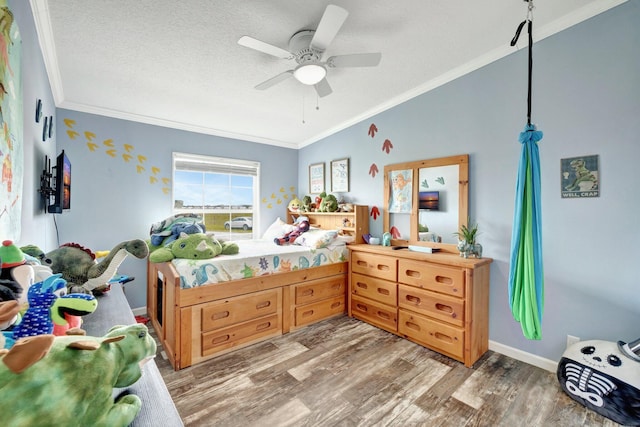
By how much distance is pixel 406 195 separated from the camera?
2.91m

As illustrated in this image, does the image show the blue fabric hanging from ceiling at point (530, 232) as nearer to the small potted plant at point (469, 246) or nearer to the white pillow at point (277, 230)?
the small potted plant at point (469, 246)

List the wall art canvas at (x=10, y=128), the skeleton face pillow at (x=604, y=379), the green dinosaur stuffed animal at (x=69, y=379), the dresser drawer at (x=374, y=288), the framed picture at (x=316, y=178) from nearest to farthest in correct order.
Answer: the green dinosaur stuffed animal at (x=69, y=379) → the wall art canvas at (x=10, y=128) → the skeleton face pillow at (x=604, y=379) → the dresser drawer at (x=374, y=288) → the framed picture at (x=316, y=178)

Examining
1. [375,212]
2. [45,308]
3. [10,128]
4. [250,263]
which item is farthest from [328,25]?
[375,212]

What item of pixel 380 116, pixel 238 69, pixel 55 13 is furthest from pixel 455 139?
pixel 55 13

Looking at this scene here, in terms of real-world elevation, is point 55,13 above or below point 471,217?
above

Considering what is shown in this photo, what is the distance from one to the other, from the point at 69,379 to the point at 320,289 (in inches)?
96.0

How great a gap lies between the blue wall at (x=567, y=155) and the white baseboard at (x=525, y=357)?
1.6 inches

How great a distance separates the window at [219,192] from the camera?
3475 millimetres

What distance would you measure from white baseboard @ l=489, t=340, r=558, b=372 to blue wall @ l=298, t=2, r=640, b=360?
0.04 meters

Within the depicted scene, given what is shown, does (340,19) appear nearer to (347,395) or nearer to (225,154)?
(347,395)

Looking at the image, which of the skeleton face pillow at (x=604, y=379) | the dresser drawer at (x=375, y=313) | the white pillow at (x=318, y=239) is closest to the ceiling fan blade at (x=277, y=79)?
the white pillow at (x=318, y=239)

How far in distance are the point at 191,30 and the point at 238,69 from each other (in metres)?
0.49

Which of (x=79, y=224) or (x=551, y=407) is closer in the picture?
(x=551, y=407)

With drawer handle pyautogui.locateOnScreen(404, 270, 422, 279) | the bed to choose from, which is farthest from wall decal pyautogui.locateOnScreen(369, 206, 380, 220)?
drawer handle pyautogui.locateOnScreen(404, 270, 422, 279)
